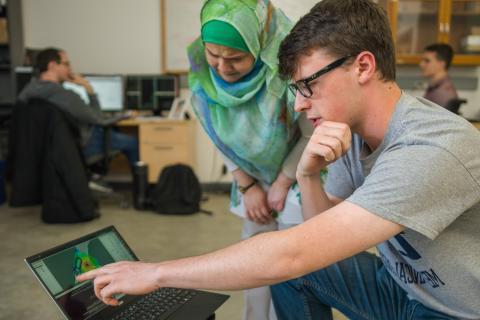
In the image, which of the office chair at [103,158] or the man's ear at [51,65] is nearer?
the man's ear at [51,65]

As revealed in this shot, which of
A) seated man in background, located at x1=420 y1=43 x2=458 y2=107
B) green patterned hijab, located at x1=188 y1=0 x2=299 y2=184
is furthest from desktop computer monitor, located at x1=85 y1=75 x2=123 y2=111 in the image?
green patterned hijab, located at x1=188 y1=0 x2=299 y2=184

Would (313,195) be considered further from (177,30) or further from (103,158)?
(177,30)

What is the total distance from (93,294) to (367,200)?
0.63m

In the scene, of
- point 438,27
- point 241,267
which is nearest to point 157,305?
point 241,267

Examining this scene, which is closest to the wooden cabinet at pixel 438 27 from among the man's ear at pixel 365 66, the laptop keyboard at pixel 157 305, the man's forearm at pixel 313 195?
the man's forearm at pixel 313 195

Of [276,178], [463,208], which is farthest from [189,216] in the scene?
[463,208]

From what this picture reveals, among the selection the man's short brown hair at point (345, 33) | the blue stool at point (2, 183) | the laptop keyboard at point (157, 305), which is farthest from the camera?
the blue stool at point (2, 183)

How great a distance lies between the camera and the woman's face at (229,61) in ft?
3.85

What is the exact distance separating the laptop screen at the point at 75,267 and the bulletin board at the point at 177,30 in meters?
3.13

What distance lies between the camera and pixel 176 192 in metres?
3.44

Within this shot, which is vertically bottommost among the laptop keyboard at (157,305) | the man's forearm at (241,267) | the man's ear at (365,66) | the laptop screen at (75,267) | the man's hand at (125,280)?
the laptop keyboard at (157,305)

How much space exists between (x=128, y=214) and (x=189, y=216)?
0.47 meters

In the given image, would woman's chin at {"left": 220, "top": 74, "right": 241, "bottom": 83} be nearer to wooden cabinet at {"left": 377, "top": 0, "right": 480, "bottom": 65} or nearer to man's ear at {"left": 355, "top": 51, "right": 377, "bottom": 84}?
man's ear at {"left": 355, "top": 51, "right": 377, "bottom": 84}

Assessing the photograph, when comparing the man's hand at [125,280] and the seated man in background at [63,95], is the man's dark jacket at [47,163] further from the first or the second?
the man's hand at [125,280]
